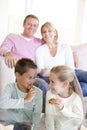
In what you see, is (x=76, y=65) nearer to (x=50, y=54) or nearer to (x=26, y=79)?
(x=50, y=54)

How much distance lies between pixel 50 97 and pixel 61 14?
96.0 inches

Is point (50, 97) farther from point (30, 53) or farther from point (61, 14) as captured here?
point (61, 14)

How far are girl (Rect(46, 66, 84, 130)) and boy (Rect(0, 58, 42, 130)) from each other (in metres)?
0.10

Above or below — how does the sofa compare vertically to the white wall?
below

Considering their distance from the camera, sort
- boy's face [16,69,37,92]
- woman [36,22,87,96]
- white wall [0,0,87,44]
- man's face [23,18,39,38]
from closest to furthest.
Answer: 1. boy's face [16,69,37,92]
2. woman [36,22,87,96]
3. man's face [23,18,39,38]
4. white wall [0,0,87,44]

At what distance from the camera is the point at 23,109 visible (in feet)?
6.26

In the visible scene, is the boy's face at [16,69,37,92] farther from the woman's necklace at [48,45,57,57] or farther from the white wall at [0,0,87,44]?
the white wall at [0,0,87,44]

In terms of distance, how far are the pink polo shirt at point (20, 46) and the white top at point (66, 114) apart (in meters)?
0.81

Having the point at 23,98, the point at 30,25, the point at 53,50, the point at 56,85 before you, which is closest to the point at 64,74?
the point at 56,85

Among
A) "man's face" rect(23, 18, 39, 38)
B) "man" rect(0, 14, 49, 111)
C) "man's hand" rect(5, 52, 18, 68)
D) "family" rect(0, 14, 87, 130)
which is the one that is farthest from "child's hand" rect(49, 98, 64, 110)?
"man's face" rect(23, 18, 39, 38)

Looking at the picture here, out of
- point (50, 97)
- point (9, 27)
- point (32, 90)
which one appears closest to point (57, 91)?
point (50, 97)

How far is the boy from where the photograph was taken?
1801 millimetres

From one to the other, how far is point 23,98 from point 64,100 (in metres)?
0.29

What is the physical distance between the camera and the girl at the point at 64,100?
1792mm
